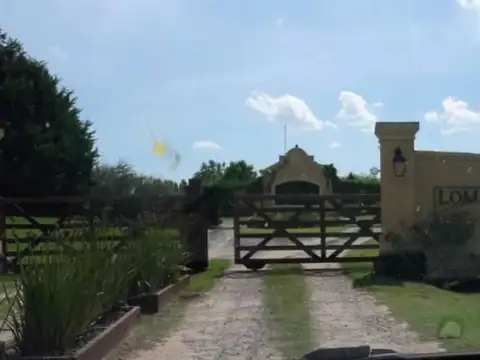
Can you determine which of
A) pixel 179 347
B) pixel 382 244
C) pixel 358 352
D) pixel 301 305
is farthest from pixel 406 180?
pixel 358 352

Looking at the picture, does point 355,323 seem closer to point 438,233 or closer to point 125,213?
point 438,233

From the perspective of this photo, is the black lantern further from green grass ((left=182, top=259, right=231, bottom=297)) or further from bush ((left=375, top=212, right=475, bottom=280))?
green grass ((left=182, top=259, right=231, bottom=297))

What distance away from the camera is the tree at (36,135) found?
36938 millimetres

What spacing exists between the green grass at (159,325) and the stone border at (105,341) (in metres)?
0.06

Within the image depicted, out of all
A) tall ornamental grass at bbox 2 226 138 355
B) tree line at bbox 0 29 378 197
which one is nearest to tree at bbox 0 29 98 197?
tree line at bbox 0 29 378 197

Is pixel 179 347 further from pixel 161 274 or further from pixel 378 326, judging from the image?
pixel 161 274

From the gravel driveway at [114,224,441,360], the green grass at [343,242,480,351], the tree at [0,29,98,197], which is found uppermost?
the tree at [0,29,98,197]

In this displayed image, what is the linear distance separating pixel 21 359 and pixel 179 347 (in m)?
1.83

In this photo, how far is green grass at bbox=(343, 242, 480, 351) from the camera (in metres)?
8.02

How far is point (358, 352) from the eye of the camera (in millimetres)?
3031

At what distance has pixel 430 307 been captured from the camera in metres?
10.1

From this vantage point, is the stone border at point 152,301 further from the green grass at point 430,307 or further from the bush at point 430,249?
the bush at point 430,249

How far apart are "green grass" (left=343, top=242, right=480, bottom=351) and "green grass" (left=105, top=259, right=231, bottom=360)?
255cm

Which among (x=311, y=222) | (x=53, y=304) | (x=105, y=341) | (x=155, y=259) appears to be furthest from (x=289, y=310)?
(x=311, y=222)
